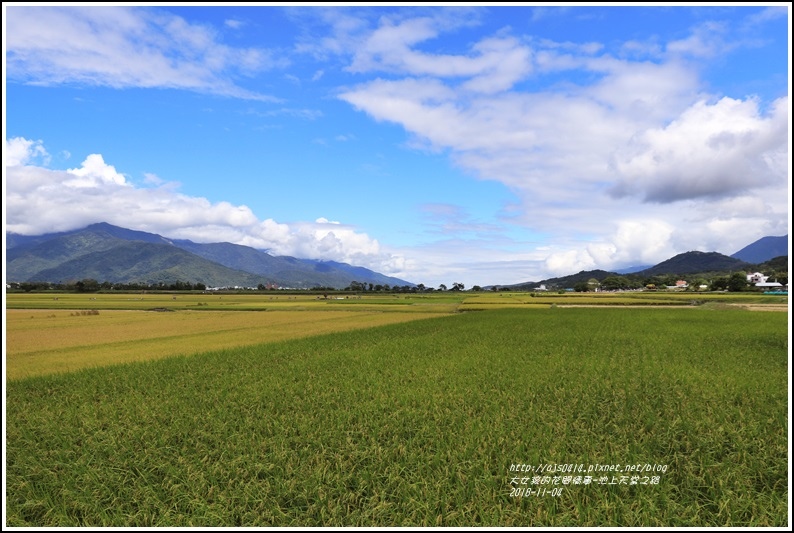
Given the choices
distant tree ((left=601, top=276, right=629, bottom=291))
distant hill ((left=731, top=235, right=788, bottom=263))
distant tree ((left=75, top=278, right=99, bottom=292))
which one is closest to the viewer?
distant hill ((left=731, top=235, right=788, bottom=263))

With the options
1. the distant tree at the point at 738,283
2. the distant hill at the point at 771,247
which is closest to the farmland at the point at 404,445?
the distant hill at the point at 771,247

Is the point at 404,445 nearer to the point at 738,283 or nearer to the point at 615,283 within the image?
the point at 738,283

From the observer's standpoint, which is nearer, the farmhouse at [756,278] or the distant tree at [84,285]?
the farmhouse at [756,278]

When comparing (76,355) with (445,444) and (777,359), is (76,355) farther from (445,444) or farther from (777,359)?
(777,359)

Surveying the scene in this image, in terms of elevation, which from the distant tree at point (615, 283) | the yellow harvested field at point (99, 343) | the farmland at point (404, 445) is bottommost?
the yellow harvested field at point (99, 343)

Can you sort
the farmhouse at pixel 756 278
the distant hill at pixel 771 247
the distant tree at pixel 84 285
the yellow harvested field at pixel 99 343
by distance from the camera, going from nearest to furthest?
the distant hill at pixel 771 247, the yellow harvested field at pixel 99 343, the farmhouse at pixel 756 278, the distant tree at pixel 84 285

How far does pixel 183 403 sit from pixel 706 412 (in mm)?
14971

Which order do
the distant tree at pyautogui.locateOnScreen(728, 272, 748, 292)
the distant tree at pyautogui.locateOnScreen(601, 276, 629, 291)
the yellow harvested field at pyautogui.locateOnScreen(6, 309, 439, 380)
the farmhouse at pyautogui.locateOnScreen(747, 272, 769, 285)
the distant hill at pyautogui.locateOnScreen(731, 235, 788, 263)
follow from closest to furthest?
the distant hill at pyautogui.locateOnScreen(731, 235, 788, 263) → the yellow harvested field at pyautogui.locateOnScreen(6, 309, 439, 380) → the distant tree at pyautogui.locateOnScreen(728, 272, 748, 292) → the farmhouse at pyautogui.locateOnScreen(747, 272, 769, 285) → the distant tree at pyautogui.locateOnScreen(601, 276, 629, 291)

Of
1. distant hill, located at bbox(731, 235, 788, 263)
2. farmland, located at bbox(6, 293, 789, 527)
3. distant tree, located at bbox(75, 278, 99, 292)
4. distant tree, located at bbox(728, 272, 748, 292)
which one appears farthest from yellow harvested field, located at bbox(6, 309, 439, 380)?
distant tree, located at bbox(728, 272, 748, 292)

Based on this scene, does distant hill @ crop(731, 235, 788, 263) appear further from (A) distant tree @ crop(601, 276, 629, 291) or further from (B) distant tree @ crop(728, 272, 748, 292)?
(A) distant tree @ crop(601, 276, 629, 291)

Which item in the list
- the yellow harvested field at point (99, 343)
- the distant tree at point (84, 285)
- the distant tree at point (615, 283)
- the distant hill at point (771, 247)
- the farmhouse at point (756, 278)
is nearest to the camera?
the distant hill at point (771, 247)

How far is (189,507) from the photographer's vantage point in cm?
685

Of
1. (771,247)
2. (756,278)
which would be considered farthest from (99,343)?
(756,278)

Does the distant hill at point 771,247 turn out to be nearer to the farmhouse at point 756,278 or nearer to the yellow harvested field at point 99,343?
the farmhouse at point 756,278
